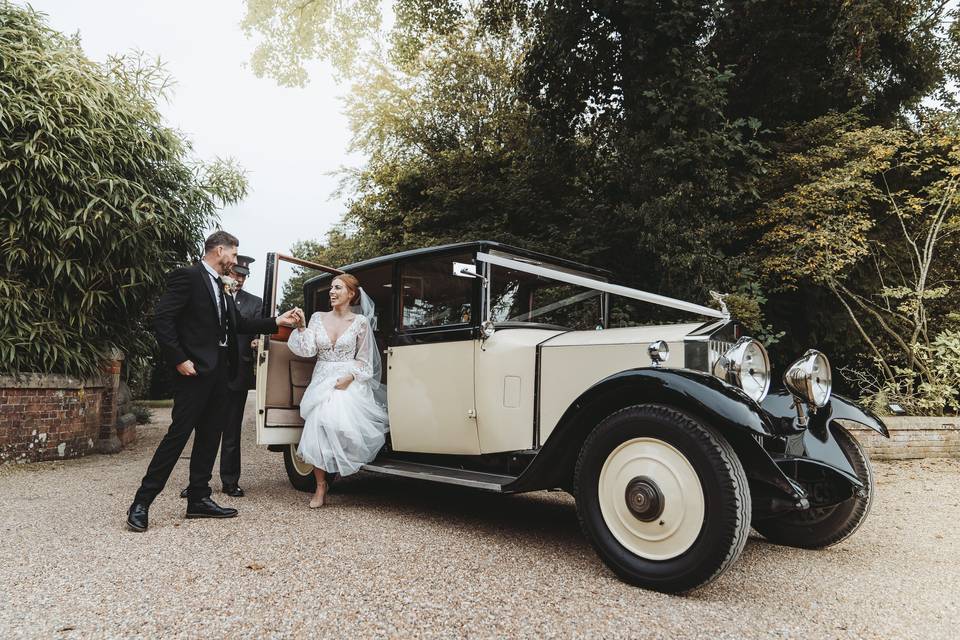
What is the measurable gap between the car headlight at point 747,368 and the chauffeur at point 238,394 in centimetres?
344

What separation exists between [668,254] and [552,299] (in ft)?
14.2

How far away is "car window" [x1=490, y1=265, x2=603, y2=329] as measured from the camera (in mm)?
3848

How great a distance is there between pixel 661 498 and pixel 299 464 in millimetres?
3316

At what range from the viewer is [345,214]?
669 inches

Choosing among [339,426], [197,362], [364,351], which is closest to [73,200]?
[197,362]

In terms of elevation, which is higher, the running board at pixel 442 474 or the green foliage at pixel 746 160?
the green foliage at pixel 746 160

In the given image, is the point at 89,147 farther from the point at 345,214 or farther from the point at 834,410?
the point at 345,214

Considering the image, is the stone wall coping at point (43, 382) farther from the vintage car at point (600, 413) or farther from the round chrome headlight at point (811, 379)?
the round chrome headlight at point (811, 379)

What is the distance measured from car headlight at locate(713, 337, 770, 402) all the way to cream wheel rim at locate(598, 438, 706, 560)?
65 centimetres

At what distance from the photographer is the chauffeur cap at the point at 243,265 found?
5.26m

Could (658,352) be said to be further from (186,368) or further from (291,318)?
(186,368)

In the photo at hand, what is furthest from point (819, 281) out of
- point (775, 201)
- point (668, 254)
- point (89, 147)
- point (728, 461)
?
point (89, 147)

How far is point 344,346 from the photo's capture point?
4312mm

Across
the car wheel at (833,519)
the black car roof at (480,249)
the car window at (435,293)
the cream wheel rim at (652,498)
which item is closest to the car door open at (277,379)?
the black car roof at (480,249)
